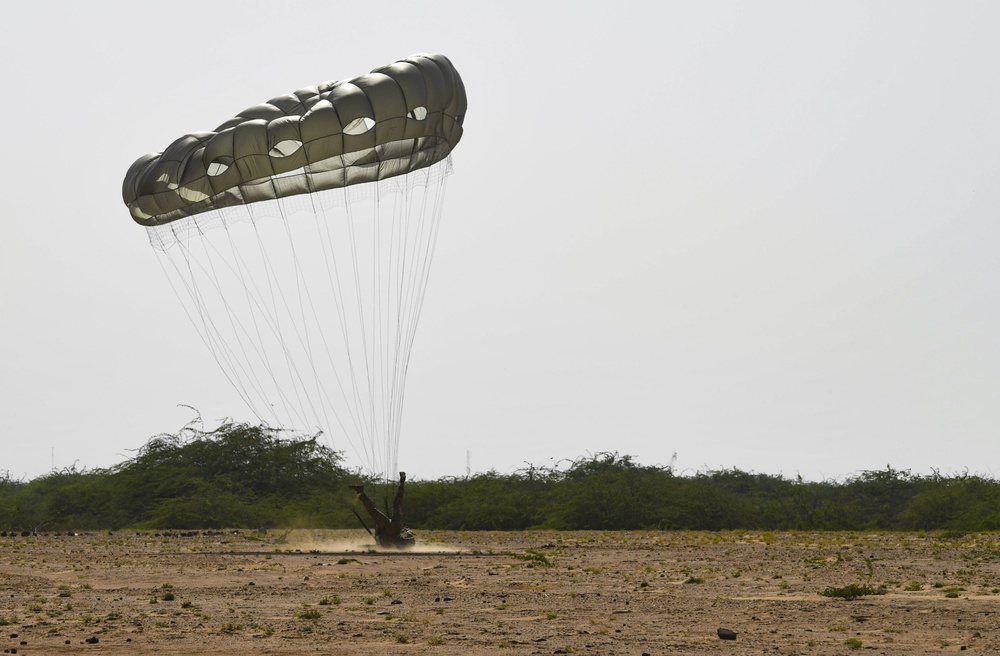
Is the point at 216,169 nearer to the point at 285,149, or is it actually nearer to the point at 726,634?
the point at 285,149

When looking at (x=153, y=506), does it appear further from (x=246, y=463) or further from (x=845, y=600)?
(x=845, y=600)

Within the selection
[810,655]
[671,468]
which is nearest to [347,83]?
[810,655]

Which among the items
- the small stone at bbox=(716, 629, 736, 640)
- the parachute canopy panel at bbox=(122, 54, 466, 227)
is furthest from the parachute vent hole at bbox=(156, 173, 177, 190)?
the small stone at bbox=(716, 629, 736, 640)

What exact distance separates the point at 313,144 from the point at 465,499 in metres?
24.3

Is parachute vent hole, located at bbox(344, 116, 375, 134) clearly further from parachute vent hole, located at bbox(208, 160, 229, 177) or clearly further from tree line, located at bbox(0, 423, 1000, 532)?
tree line, located at bbox(0, 423, 1000, 532)

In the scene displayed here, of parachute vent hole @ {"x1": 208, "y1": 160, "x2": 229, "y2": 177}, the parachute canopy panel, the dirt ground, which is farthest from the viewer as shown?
parachute vent hole @ {"x1": 208, "y1": 160, "x2": 229, "y2": 177}

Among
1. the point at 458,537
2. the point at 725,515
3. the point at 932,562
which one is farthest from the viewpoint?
the point at 725,515

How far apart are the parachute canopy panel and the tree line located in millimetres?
18029

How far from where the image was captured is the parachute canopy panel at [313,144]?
64.2 ft

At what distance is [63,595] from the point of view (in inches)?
619

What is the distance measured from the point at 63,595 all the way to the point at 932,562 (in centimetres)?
1437

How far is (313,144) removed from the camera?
64.0ft

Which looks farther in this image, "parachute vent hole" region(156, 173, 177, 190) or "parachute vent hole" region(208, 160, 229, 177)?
"parachute vent hole" region(156, 173, 177, 190)

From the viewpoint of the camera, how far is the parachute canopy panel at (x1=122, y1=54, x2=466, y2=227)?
64.2 ft
